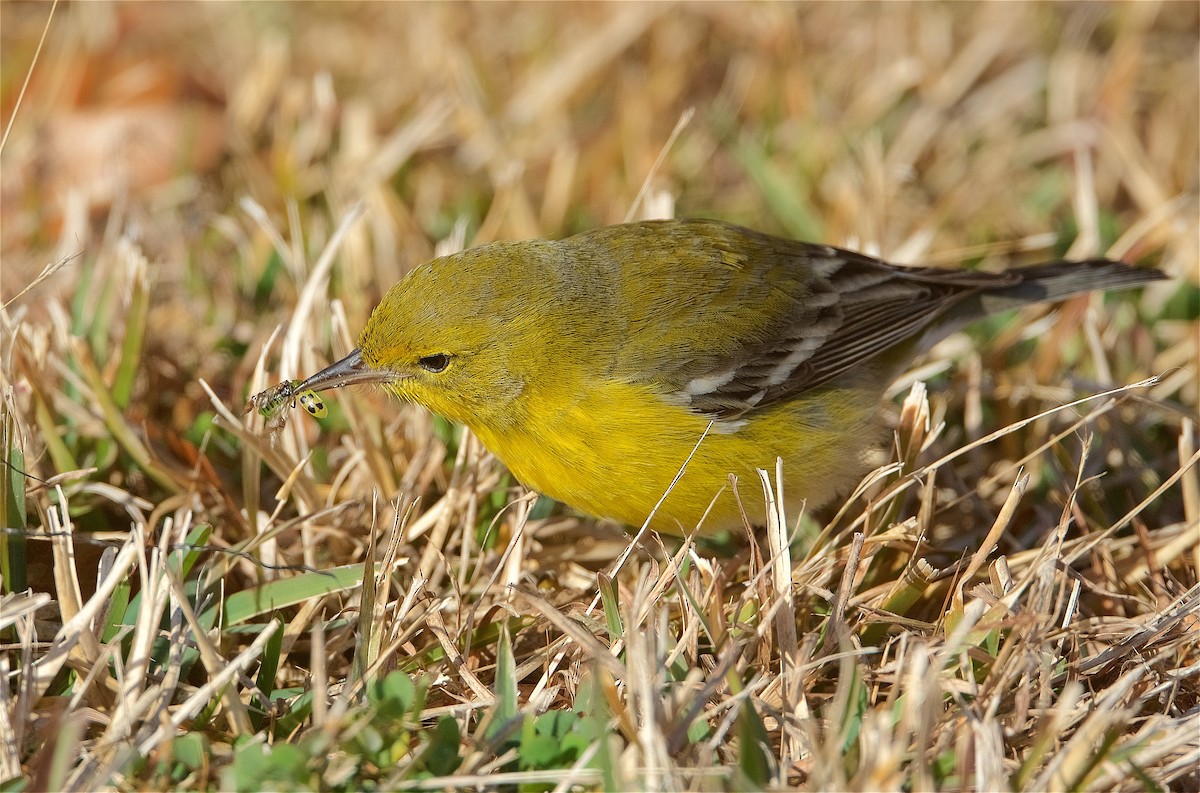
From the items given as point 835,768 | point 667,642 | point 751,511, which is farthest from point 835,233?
point 835,768

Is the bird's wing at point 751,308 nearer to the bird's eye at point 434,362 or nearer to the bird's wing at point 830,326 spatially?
the bird's wing at point 830,326

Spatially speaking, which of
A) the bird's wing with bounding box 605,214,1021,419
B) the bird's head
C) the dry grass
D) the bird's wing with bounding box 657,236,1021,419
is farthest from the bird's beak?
the bird's wing with bounding box 657,236,1021,419

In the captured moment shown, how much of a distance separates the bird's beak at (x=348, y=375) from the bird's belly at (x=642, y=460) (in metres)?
0.40

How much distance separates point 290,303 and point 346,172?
127 cm

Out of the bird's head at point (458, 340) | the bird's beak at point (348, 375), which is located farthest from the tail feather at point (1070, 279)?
the bird's beak at point (348, 375)

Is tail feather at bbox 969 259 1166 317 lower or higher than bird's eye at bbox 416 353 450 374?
higher

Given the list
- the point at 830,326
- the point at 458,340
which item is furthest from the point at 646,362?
the point at 830,326

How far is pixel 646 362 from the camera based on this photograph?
401 centimetres

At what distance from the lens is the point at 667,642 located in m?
3.28

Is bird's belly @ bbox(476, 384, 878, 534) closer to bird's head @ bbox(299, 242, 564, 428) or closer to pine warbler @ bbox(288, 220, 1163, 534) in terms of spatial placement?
pine warbler @ bbox(288, 220, 1163, 534)

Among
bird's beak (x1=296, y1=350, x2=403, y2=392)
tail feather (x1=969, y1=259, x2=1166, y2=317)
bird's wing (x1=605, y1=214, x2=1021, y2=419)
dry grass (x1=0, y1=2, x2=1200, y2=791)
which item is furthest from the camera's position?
tail feather (x1=969, y1=259, x2=1166, y2=317)

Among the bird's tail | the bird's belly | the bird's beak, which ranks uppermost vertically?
the bird's tail

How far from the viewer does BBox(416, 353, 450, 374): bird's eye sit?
387 cm

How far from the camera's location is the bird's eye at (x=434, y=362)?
387 cm
